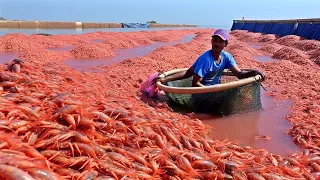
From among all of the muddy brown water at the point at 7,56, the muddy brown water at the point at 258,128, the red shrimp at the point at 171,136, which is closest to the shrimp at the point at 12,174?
the red shrimp at the point at 171,136

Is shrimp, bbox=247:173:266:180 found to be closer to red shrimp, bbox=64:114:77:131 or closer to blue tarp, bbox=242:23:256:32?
red shrimp, bbox=64:114:77:131

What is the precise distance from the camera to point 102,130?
3.67 meters

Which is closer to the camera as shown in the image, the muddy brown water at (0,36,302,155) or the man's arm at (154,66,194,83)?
the muddy brown water at (0,36,302,155)

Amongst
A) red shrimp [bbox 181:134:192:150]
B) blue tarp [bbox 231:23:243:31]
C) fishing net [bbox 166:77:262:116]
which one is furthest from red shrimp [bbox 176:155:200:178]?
blue tarp [bbox 231:23:243:31]

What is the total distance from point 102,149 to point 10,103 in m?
1.43

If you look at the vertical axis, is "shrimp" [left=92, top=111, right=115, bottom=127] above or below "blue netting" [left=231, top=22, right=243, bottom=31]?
below

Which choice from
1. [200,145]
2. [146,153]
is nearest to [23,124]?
[146,153]

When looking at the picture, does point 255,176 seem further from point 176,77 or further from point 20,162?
point 176,77

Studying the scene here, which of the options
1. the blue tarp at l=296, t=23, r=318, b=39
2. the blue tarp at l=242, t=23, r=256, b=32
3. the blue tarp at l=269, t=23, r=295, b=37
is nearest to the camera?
the blue tarp at l=296, t=23, r=318, b=39

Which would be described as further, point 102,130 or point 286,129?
point 286,129

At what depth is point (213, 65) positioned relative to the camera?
635 centimetres

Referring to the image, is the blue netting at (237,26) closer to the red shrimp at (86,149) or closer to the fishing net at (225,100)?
the fishing net at (225,100)

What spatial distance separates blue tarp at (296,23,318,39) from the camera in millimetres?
25672

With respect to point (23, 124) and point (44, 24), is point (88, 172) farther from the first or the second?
point (44, 24)
